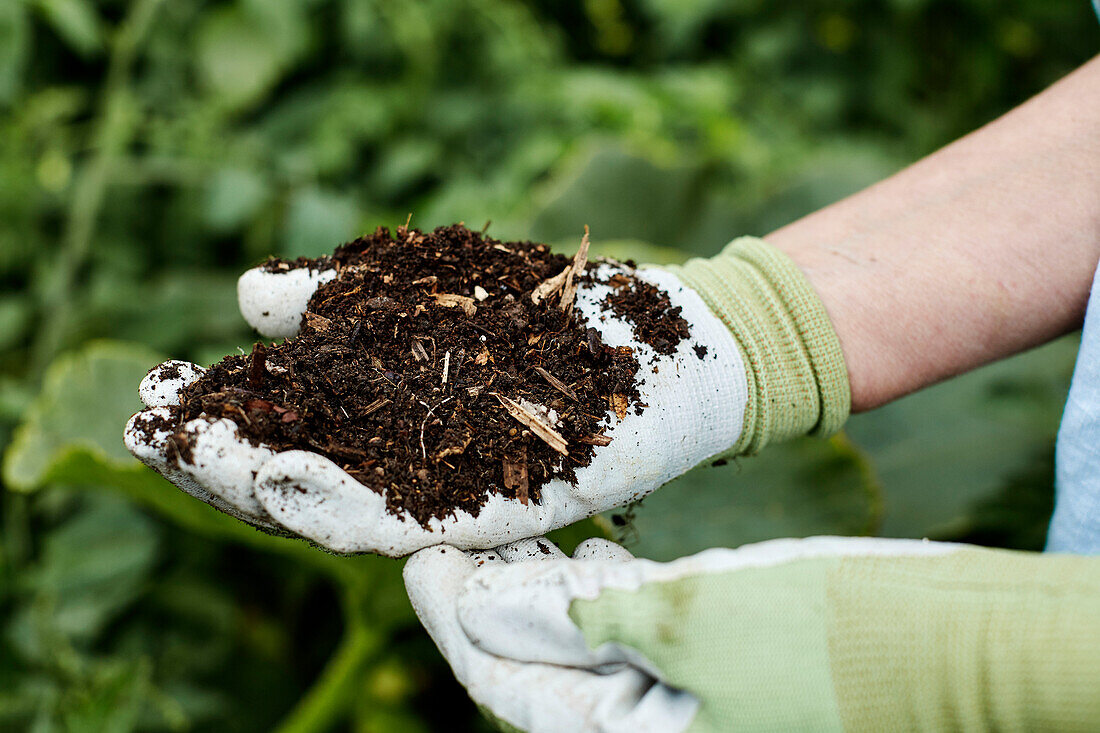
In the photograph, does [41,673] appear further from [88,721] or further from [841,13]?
[841,13]

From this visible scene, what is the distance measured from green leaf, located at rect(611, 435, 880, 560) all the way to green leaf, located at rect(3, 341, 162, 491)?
4.22 ft

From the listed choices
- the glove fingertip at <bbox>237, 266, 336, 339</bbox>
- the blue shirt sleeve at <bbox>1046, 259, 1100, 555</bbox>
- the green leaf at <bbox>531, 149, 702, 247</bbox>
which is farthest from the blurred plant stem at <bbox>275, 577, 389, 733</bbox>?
the blue shirt sleeve at <bbox>1046, 259, 1100, 555</bbox>

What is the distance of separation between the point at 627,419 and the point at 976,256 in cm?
68

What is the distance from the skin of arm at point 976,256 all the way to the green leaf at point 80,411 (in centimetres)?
151

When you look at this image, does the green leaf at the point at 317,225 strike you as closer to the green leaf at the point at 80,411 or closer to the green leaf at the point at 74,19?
the green leaf at the point at 80,411

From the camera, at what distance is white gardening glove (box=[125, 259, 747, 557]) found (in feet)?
3.11

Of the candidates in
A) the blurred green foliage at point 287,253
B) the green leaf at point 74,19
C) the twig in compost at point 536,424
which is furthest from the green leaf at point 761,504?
the green leaf at point 74,19

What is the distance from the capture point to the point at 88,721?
1.47 metres

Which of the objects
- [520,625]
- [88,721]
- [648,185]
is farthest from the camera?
[648,185]

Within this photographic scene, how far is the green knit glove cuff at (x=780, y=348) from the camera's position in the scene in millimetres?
1290

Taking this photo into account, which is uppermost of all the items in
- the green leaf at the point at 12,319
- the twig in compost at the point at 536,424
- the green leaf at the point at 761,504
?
the twig in compost at the point at 536,424

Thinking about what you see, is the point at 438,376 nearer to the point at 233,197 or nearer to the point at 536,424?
the point at 536,424

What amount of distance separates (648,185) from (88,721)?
76.0 inches

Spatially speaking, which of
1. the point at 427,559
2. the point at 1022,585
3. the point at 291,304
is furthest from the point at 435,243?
the point at 1022,585
